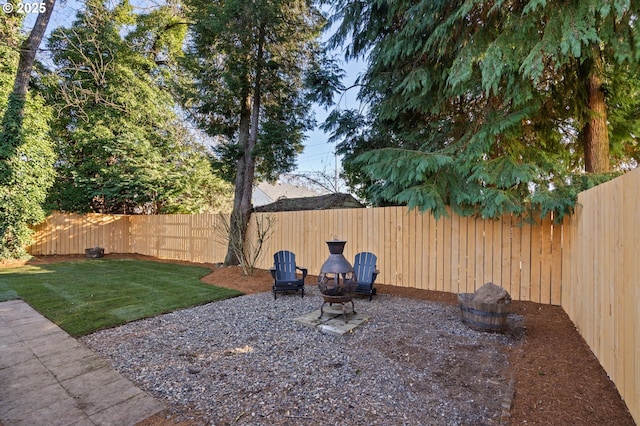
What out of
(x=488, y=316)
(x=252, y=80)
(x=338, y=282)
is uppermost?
(x=252, y=80)

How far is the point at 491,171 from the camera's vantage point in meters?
4.05

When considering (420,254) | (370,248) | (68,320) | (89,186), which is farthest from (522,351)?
(89,186)

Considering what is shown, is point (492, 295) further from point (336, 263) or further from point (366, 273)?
point (366, 273)

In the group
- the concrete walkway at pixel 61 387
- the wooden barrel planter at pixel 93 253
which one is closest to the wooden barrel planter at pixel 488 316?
the concrete walkway at pixel 61 387

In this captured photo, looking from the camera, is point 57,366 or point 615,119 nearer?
point 57,366

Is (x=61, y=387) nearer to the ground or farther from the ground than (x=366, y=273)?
nearer to the ground

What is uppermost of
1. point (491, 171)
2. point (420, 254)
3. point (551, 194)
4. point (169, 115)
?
point (169, 115)

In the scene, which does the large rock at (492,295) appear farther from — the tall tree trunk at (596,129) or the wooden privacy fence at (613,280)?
the tall tree trunk at (596,129)

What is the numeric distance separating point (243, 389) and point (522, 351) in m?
2.66

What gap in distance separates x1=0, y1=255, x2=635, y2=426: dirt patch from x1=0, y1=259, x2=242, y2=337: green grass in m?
2.65

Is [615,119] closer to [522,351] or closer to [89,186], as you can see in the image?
[522,351]

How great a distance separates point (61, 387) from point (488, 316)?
4006mm

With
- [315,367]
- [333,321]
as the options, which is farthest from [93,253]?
[315,367]

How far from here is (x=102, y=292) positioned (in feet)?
16.7
